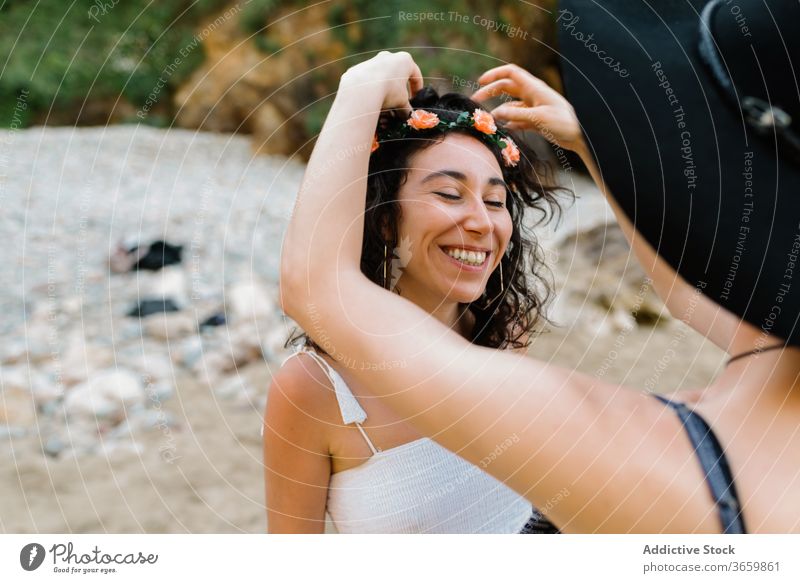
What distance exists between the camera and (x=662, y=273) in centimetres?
54

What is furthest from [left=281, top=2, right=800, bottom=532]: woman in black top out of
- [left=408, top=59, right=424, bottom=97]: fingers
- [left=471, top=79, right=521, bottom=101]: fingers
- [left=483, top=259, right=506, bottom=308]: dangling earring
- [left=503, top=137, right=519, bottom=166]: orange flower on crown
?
[left=483, top=259, right=506, bottom=308]: dangling earring

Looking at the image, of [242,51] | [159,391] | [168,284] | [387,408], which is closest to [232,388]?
[159,391]

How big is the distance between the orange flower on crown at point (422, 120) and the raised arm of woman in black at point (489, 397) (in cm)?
57

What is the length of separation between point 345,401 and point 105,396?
1691 millimetres

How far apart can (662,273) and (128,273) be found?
3.14 metres

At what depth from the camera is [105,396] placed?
246 centimetres

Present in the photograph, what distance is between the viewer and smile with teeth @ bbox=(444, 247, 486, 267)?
104cm

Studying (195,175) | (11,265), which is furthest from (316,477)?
(195,175)

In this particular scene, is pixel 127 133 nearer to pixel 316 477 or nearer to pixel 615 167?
pixel 316 477

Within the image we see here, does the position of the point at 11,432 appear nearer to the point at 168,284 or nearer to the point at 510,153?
the point at 168,284

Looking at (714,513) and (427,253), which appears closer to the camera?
(714,513)

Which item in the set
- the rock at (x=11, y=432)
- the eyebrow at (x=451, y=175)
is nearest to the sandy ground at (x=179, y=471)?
the rock at (x=11, y=432)

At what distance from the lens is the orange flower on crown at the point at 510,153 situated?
3.75 ft

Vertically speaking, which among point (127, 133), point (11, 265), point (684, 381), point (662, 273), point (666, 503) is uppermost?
point (662, 273)
